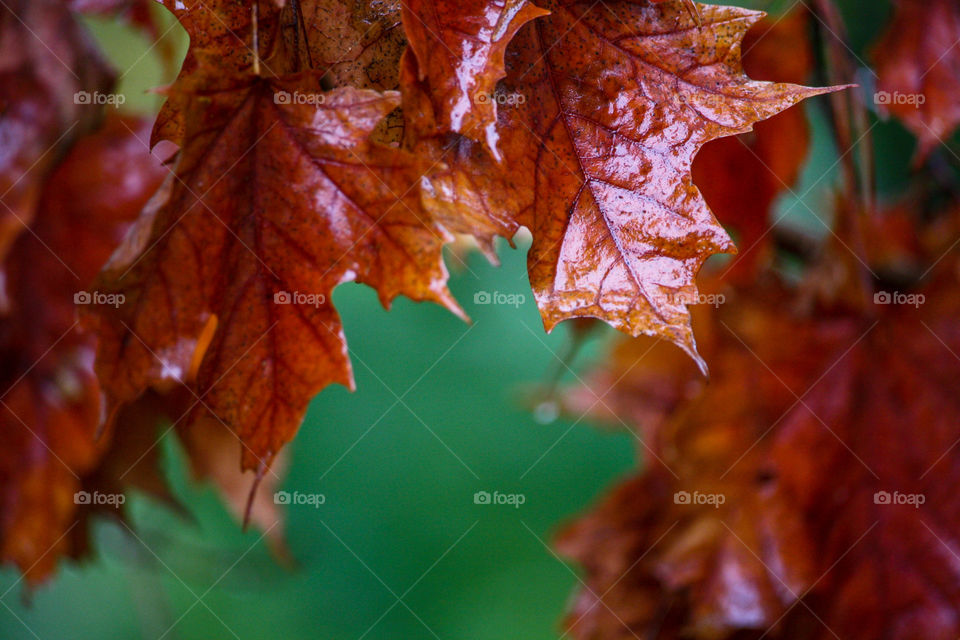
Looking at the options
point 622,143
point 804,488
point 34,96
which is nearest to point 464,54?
point 622,143

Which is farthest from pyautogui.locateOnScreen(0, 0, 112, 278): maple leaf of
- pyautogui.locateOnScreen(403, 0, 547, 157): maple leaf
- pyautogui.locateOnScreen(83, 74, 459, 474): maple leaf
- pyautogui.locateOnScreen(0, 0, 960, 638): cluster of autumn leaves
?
pyautogui.locateOnScreen(403, 0, 547, 157): maple leaf

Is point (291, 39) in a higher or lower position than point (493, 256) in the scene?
higher

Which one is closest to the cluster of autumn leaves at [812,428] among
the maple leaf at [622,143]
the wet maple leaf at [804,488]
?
the wet maple leaf at [804,488]

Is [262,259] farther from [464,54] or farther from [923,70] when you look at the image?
[923,70]

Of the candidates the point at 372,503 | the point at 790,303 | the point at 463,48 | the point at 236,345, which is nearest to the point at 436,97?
the point at 463,48

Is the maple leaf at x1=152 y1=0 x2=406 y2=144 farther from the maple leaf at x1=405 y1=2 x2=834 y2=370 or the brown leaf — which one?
the brown leaf

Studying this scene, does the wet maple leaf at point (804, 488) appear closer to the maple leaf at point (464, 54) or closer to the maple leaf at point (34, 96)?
the maple leaf at point (464, 54)
